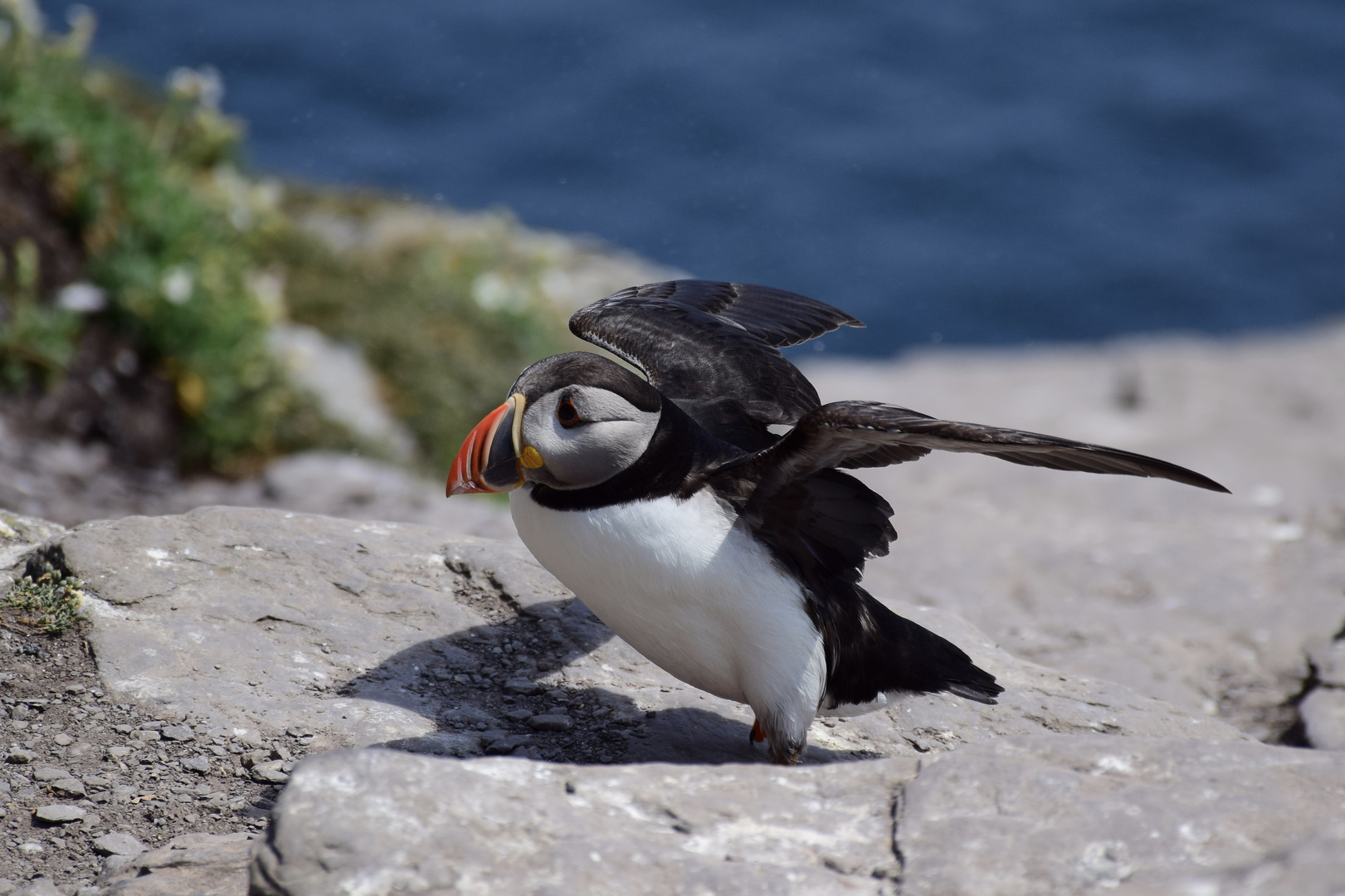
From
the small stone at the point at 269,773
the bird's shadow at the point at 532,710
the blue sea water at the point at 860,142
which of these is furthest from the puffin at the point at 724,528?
the blue sea water at the point at 860,142

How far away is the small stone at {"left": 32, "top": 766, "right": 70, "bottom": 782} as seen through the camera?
3580 mm

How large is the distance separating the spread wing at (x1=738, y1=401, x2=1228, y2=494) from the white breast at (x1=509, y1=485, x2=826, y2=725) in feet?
0.81

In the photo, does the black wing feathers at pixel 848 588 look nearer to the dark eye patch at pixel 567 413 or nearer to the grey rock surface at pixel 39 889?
the dark eye patch at pixel 567 413

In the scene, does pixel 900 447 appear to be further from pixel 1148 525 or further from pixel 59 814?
pixel 1148 525

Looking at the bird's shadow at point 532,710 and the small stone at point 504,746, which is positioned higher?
the bird's shadow at point 532,710

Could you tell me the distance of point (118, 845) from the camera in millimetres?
3377

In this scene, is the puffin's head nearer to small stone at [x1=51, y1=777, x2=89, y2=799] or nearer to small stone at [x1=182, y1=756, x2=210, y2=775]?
small stone at [x1=182, y1=756, x2=210, y2=775]

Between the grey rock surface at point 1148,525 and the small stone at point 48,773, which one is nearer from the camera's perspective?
the small stone at point 48,773

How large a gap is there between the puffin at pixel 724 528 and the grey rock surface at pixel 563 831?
30.2 inches

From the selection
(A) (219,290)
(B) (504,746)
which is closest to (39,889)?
(B) (504,746)

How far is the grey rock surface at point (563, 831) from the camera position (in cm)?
262

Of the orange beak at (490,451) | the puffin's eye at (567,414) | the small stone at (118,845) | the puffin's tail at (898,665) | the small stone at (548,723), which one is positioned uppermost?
the puffin's eye at (567,414)

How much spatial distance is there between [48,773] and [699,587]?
1.91m

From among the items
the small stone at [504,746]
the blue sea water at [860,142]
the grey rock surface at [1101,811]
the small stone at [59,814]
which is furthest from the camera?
the blue sea water at [860,142]
